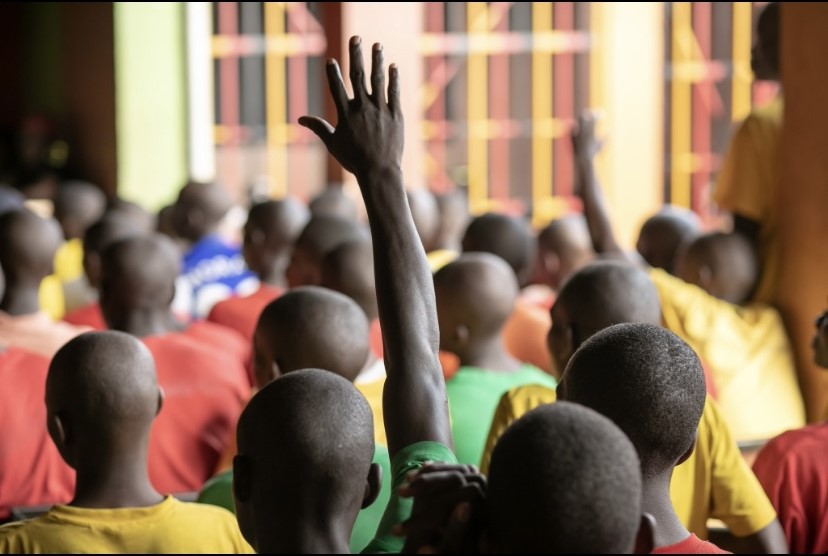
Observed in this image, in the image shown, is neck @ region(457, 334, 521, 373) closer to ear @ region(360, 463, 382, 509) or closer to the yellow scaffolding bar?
ear @ region(360, 463, 382, 509)

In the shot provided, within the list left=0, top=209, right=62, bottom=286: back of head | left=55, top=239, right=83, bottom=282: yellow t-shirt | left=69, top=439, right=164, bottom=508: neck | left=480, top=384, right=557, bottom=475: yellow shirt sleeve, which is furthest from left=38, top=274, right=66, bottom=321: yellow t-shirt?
left=69, top=439, right=164, bottom=508: neck

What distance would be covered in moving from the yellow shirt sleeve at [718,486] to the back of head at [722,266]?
1797 mm

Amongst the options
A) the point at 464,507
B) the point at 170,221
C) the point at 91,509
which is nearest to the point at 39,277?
the point at 170,221

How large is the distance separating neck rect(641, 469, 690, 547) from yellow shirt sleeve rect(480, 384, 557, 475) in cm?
86

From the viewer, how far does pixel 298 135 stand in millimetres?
9609

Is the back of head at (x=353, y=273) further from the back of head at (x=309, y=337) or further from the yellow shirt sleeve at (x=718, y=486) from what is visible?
the yellow shirt sleeve at (x=718, y=486)

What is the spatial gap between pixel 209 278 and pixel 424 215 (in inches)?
39.0

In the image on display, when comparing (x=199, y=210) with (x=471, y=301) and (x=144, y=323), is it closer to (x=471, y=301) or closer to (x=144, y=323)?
(x=144, y=323)

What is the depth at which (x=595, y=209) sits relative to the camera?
4.55 meters

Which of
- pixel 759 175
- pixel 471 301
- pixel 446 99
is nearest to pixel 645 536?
pixel 471 301

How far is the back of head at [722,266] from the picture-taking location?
4.44 metres

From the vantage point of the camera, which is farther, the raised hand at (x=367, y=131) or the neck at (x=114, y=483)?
the neck at (x=114, y=483)

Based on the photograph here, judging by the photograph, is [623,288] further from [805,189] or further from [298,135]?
[298,135]

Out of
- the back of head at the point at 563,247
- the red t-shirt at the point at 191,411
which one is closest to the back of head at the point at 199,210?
the back of head at the point at 563,247
